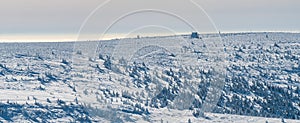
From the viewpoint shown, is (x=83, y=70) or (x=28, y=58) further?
(x=28, y=58)

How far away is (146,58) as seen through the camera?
88.8 meters

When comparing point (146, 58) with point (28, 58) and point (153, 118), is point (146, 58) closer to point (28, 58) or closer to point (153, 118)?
point (28, 58)

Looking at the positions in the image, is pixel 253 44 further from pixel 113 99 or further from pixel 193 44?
pixel 113 99

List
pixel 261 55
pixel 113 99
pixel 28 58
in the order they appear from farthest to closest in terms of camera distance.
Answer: pixel 261 55 → pixel 28 58 → pixel 113 99

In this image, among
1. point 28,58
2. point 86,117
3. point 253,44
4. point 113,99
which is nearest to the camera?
point 86,117

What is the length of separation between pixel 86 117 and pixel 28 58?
103 feet

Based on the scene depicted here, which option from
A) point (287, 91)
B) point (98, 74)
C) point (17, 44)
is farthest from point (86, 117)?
point (17, 44)

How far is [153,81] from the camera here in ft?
247

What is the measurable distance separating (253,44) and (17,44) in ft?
110

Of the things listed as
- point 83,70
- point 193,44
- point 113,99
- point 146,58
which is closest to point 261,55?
point 193,44

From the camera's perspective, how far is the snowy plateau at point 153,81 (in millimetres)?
57875

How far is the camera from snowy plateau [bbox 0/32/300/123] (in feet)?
190

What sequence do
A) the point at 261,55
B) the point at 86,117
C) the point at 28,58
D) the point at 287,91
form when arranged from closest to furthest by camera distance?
the point at 86,117 → the point at 287,91 → the point at 28,58 → the point at 261,55

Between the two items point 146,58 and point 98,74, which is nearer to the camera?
point 98,74
